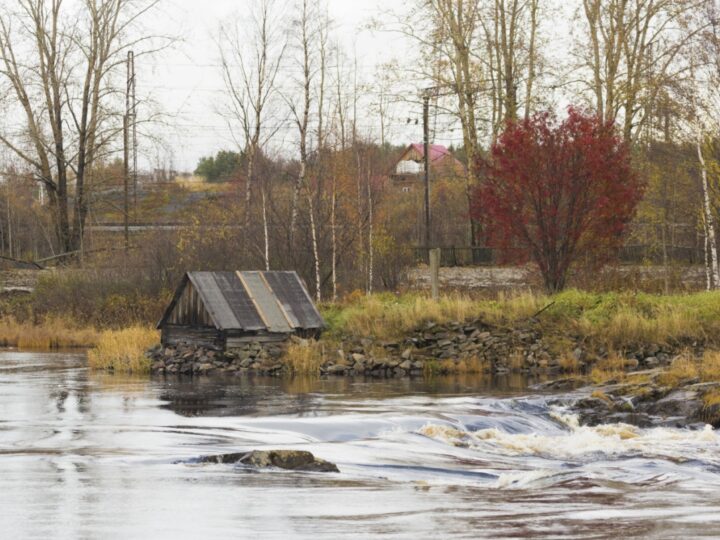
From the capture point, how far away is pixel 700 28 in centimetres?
4356

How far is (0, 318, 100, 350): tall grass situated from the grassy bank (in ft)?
42.1

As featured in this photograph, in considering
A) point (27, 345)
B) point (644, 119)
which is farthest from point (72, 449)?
point (644, 119)

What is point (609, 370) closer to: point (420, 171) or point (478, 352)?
point (478, 352)

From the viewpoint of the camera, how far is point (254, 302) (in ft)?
103

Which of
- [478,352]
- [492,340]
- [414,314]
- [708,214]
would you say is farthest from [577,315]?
[708,214]

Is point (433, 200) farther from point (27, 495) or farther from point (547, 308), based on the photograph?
point (27, 495)

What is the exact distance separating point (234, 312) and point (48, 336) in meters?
13.9

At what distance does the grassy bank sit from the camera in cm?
3081

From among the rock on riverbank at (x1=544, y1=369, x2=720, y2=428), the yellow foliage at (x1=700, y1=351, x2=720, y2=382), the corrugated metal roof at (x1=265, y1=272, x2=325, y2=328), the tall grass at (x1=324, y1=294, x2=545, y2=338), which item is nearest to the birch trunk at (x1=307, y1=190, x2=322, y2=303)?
the corrugated metal roof at (x1=265, y1=272, x2=325, y2=328)

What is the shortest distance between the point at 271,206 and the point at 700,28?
17.4 m

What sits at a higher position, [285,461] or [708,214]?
[708,214]

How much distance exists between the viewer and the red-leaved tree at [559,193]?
3569cm

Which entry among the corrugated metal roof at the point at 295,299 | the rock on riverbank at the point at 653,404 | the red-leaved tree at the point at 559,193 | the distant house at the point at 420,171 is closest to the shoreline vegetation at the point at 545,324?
the corrugated metal roof at the point at 295,299

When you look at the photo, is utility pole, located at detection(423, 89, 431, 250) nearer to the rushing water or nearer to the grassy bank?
the grassy bank
